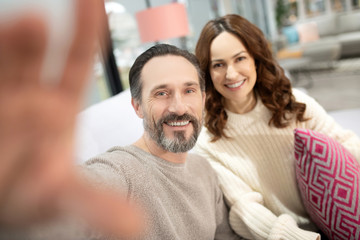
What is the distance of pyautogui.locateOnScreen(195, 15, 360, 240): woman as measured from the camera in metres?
0.86

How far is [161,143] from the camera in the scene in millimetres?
559

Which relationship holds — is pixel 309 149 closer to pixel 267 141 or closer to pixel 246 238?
pixel 267 141

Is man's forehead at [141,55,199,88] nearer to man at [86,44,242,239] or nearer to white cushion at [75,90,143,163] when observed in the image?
man at [86,44,242,239]

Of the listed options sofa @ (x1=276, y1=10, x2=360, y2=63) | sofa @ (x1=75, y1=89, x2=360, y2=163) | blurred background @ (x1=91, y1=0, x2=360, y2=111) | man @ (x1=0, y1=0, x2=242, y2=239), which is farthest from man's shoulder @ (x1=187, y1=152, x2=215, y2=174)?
sofa @ (x1=276, y1=10, x2=360, y2=63)

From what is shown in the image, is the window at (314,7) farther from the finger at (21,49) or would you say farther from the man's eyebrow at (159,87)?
the finger at (21,49)

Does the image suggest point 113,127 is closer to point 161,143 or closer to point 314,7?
point 161,143

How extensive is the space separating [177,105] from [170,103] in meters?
0.01

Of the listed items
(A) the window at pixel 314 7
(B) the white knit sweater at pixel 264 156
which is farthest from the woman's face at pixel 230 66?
(A) the window at pixel 314 7

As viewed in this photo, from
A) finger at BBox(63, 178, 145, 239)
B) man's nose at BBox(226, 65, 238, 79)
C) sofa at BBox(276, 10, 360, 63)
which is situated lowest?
sofa at BBox(276, 10, 360, 63)

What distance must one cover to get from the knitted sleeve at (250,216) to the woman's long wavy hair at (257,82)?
0.14m

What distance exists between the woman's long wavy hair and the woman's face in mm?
20

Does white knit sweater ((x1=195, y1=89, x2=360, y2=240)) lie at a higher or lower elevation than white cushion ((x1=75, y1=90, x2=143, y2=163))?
lower

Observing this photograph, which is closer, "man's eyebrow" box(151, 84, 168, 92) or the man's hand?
the man's hand

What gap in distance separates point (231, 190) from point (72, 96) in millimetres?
770
